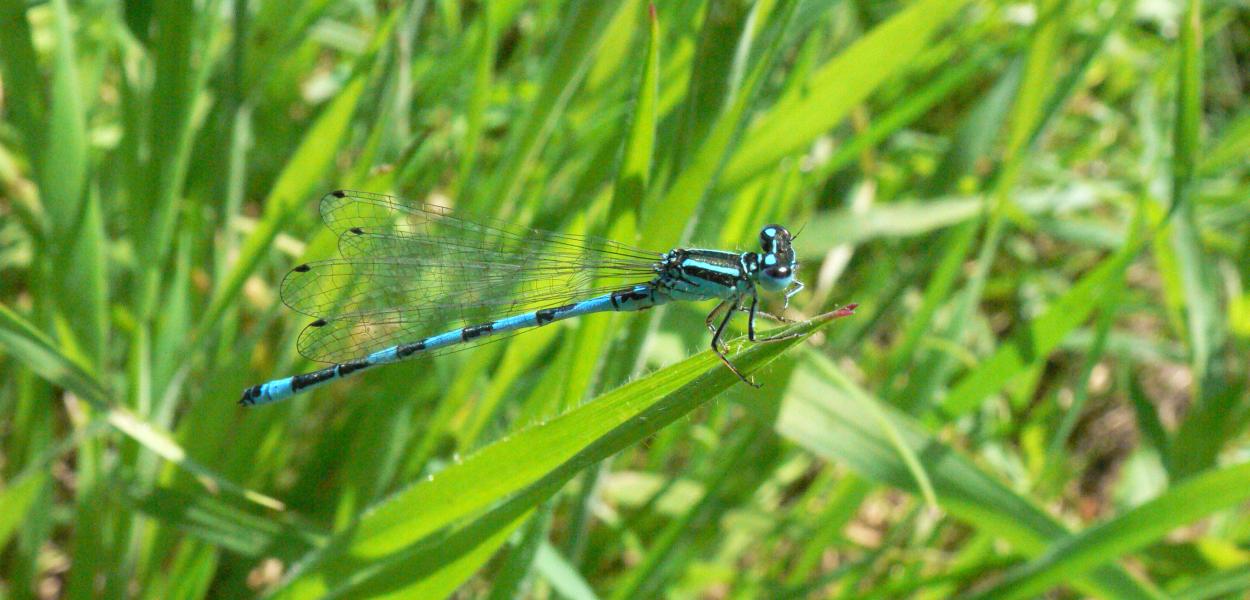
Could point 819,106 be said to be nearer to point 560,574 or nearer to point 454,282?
point 454,282

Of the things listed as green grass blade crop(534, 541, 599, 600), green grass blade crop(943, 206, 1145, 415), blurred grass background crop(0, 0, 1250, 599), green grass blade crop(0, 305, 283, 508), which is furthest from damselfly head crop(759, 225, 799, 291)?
green grass blade crop(0, 305, 283, 508)

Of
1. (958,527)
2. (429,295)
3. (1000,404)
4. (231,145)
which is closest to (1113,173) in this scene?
(1000,404)

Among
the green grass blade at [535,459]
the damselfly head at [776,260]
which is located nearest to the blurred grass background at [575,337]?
the green grass blade at [535,459]

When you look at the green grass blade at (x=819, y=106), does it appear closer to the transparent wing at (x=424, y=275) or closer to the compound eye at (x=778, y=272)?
the compound eye at (x=778, y=272)

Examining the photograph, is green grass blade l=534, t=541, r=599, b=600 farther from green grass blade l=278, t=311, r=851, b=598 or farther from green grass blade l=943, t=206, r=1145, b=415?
green grass blade l=943, t=206, r=1145, b=415

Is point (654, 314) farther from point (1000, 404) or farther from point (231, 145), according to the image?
point (1000, 404)

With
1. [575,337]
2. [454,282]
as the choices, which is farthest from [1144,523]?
[454,282]

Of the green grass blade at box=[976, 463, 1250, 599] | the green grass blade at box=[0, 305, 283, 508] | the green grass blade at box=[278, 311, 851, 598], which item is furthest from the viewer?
the green grass blade at box=[976, 463, 1250, 599]
